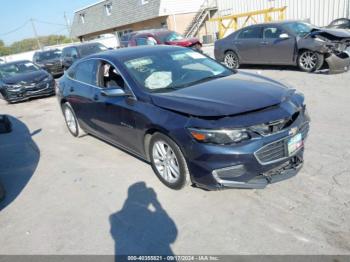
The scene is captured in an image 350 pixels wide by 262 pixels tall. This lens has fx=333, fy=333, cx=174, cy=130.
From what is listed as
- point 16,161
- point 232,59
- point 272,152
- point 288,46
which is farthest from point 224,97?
point 232,59

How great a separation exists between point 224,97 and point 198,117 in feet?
1.45

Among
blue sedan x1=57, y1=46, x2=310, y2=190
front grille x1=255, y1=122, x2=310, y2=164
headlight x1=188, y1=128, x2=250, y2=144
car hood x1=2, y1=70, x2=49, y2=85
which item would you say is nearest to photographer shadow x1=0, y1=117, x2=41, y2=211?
blue sedan x1=57, y1=46, x2=310, y2=190

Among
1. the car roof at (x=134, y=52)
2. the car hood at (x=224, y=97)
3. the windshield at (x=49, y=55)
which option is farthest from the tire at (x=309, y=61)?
the windshield at (x=49, y=55)

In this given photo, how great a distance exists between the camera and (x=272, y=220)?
320cm

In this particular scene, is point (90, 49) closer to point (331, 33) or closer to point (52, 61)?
point (52, 61)

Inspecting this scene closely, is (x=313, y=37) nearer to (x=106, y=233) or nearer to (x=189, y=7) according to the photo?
(x=106, y=233)

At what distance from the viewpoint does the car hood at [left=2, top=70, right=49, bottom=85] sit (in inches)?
457

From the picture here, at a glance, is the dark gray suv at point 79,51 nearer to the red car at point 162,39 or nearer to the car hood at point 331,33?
the red car at point 162,39

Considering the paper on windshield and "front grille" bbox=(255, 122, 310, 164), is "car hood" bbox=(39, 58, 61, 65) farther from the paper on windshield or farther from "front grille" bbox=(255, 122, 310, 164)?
"front grille" bbox=(255, 122, 310, 164)

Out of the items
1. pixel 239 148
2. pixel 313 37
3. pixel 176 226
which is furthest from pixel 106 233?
pixel 313 37

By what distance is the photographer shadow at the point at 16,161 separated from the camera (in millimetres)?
4672

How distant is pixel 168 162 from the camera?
385 cm

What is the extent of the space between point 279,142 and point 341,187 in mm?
924

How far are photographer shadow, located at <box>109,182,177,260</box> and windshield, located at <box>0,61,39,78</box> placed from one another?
34.4 feet
